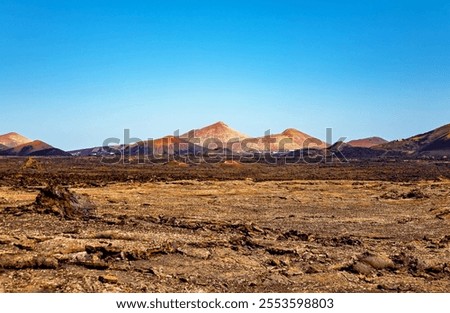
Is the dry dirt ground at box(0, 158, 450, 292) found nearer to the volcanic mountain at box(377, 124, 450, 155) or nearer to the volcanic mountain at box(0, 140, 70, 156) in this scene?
the volcanic mountain at box(377, 124, 450, 155)

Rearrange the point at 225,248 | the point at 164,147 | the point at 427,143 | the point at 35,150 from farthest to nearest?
the point at 164,147 → the point at 35,150 → the point at 427,143 → the point at 225,248

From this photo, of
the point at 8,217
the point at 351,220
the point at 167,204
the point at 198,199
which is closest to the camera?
the point at 8,217

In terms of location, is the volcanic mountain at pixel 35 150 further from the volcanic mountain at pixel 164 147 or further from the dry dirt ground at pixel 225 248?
the dry dirt ground at pixel 225 248

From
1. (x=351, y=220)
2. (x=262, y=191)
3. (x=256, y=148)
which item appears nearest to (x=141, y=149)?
(x=256, y=148)

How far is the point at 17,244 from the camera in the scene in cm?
1022

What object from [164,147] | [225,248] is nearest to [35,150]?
[164,147]

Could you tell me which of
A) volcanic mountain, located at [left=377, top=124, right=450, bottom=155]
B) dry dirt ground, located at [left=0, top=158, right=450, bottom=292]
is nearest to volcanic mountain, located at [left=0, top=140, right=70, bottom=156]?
volcanic mountain, located at [left=377, top=124, right=450, bottom=155]

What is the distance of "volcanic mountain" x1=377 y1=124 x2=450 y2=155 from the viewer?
10354cm

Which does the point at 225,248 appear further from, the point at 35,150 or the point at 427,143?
the point at 35,150

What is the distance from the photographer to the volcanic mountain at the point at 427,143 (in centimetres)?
10354

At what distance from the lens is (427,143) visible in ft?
367

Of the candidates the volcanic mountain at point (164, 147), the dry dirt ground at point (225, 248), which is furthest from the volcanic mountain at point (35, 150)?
the dry dirt ground at point (225, 248)

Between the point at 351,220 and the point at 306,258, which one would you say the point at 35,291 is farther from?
the point at 351,220
